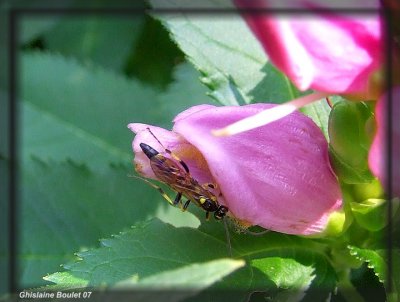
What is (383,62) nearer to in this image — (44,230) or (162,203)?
(162,203)

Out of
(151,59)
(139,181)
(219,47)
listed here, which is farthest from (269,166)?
(151,59)

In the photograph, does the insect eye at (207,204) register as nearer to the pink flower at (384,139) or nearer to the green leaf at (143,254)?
the green leaf at (143,254)

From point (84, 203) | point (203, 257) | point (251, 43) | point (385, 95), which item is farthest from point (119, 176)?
point (385, 95)

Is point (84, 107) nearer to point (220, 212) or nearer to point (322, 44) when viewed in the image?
point (220, 212)

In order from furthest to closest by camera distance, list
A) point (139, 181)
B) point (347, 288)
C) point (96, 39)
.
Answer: point (96, 39) < point (139, 181) < point (347, 288)

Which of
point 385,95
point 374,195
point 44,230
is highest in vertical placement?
point 385,95

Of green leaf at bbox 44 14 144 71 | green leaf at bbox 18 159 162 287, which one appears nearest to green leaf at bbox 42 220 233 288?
green leaf at bbox 18 159 162 287

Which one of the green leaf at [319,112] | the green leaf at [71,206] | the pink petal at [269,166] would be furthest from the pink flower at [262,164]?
the green leaf at [71,206]
